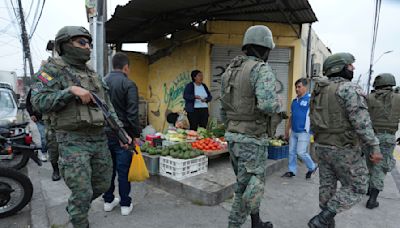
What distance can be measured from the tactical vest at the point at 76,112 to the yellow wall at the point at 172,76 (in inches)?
212

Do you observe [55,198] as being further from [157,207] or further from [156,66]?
[156,66]

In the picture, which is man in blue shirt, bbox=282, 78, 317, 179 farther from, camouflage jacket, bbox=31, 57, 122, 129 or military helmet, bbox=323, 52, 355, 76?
camouflage jacket, bbox=31, 57, 122, 129

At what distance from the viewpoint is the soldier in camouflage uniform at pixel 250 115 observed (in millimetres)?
2600

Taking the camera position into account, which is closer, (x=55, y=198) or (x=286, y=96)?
(x=55, y=198)

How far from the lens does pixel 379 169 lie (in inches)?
156

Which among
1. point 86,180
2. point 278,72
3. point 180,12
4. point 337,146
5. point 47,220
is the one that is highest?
point 180,12

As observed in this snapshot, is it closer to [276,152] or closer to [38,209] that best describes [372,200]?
[276,152]

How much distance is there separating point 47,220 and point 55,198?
26.6 inches

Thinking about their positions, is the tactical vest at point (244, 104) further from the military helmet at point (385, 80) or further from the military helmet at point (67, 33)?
the military helmet at point (385, 80)

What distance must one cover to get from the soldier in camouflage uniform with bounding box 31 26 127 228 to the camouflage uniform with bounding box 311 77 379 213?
96.6 inches

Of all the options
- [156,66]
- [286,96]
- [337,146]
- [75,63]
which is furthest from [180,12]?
[337,146]

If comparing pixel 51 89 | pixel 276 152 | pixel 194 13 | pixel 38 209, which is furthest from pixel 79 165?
pixel 194 13

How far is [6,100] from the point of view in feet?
22.3

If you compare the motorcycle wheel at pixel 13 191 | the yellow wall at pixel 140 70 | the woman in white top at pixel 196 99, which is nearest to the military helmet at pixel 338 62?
the woman in white top at pixel 196 99
